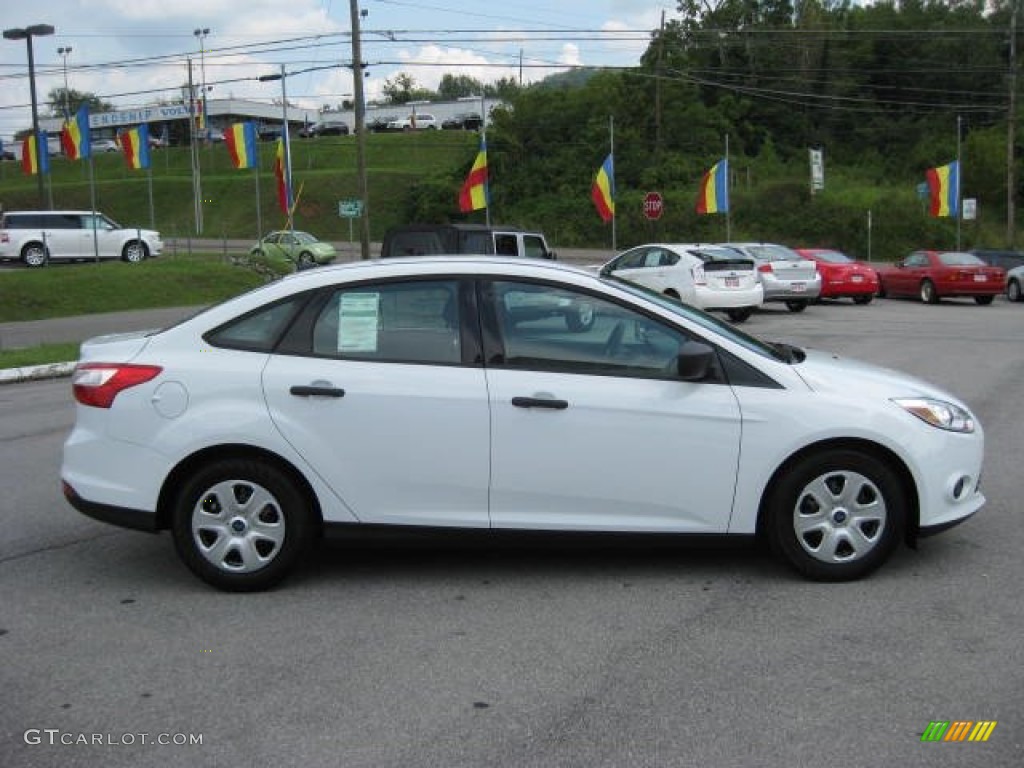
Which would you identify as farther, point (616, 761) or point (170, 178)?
point (170, 178)

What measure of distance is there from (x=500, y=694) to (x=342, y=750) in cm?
69

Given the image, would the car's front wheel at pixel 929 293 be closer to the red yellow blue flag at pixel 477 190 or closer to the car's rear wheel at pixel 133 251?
the red yellow blue flag at pixel 477 190

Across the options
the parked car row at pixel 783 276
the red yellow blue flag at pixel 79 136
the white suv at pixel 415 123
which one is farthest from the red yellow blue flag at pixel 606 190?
the white suv at pixel 415 123

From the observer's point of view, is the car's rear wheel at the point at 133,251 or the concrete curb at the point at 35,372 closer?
the concrete curb at the point at 35,372

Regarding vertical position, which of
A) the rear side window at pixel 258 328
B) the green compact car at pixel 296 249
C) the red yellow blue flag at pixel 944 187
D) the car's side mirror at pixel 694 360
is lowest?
the car's side mirror at pixel 694 360

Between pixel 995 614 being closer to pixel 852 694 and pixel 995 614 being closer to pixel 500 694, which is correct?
pixel 852 694

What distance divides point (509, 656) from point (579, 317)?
5.63ft

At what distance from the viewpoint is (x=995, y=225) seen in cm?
5284

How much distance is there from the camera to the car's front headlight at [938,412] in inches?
208

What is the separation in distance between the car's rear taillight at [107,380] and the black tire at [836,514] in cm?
314

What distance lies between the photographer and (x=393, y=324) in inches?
209

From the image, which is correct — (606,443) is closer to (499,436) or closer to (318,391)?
(499,436)

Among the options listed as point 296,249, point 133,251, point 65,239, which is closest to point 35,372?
point 133,251

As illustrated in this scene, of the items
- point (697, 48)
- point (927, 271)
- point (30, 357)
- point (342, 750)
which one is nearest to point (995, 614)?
point (342, 750)
